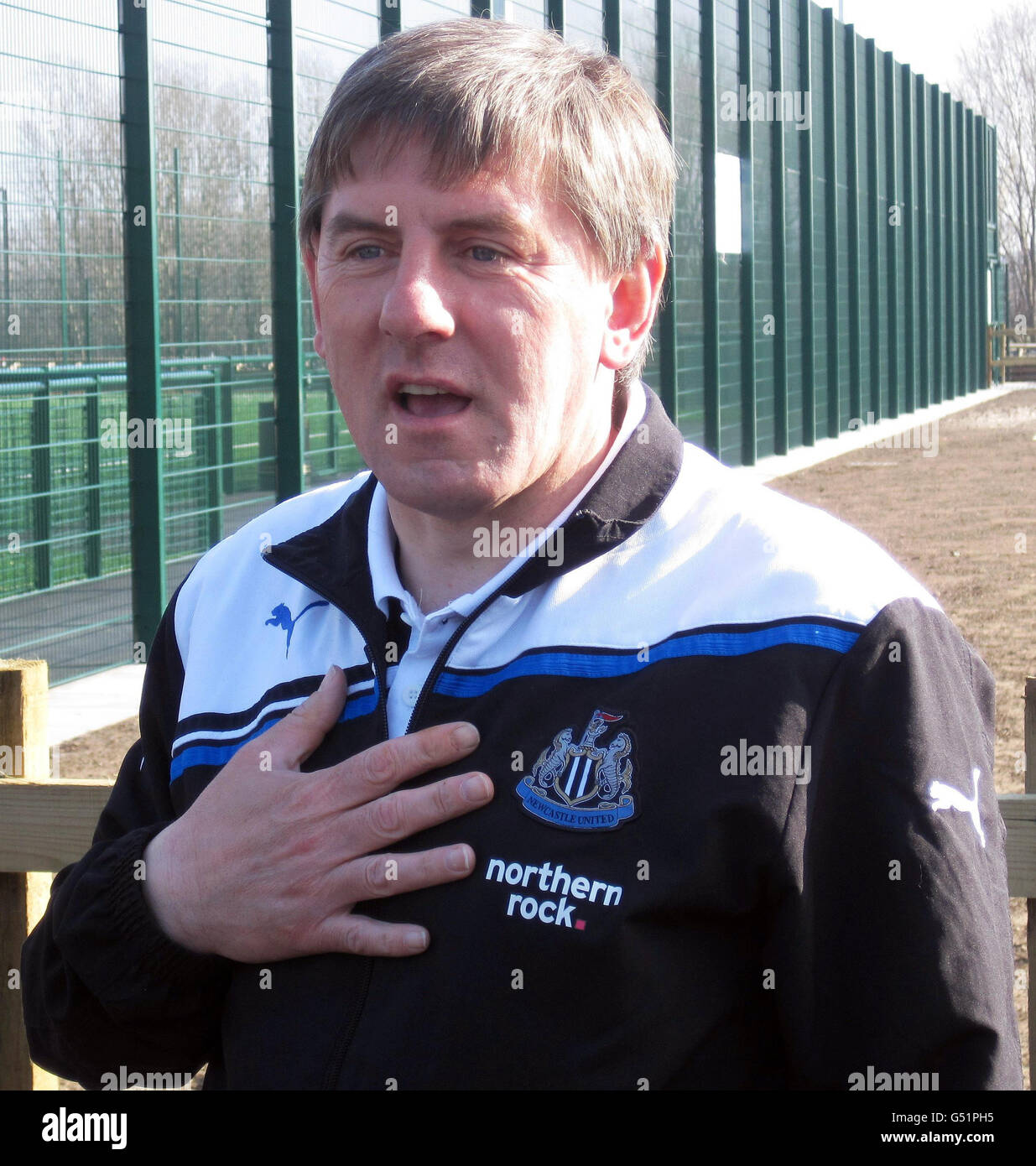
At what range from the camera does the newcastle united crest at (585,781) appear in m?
1.69

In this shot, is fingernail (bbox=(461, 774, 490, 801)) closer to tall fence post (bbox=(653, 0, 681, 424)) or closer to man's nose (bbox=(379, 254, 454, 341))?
man's nose (bbox=(379, 254, 454, 341))

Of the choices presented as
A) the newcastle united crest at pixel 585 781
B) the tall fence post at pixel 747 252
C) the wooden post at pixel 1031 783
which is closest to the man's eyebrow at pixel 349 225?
the newcastle united crest at pixel 585 781

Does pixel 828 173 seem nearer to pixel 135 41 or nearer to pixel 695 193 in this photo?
pixel 695 193

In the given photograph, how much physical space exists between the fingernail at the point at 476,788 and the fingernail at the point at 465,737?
5cm

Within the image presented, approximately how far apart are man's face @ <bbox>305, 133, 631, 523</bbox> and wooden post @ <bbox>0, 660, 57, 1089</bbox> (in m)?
0.98

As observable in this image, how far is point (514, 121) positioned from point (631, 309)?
300 millimetres

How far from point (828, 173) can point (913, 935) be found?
19.0 meters

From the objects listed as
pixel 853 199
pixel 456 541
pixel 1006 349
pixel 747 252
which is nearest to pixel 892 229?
pixel 853 199

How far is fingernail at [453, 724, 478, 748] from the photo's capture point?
5.79 ft

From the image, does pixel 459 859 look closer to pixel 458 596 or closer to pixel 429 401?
pixel 458 596

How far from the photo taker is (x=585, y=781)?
170cm

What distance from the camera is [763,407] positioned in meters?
16.9

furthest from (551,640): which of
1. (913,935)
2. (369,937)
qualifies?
(913,935)
